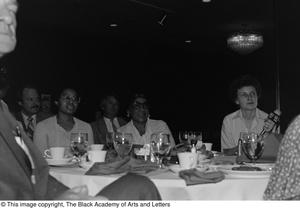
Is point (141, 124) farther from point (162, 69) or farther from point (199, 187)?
point (162, 69)

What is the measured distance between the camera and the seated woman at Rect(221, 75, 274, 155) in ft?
10.8

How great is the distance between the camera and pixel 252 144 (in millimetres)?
1969

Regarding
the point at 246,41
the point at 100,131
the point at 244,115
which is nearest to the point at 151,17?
the point at 246,41

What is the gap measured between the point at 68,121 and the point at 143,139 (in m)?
0.66

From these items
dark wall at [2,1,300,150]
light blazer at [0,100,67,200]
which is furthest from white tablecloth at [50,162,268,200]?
dark wall at [2,1,300,150]

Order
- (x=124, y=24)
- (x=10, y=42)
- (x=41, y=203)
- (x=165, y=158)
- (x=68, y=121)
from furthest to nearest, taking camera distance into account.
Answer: (x=124, y=24)
(x=68, y=121)
(x=165, y=158)
(x=10, y=42)
(x=41, y=203)

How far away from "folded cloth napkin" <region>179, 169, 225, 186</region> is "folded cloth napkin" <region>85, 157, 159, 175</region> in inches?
8.4

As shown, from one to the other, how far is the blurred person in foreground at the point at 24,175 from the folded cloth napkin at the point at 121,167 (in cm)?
44

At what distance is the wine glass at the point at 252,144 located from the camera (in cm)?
196

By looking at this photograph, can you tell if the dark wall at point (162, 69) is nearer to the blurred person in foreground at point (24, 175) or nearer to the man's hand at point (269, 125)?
the man's hand at point (269, 125)

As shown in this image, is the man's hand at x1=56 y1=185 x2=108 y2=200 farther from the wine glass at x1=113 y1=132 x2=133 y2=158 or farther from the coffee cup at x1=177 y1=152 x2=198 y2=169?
the wine glass at x1=113 y1=132 x2=133 y2=158

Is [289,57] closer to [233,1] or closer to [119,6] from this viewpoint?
[233,1]

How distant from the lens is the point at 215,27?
757 centimetres

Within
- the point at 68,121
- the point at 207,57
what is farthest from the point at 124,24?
the point at 68,121
